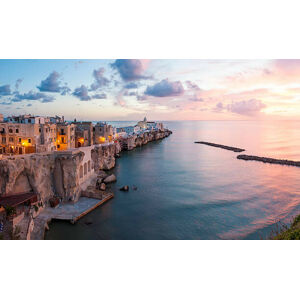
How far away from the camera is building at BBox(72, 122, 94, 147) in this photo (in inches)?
883

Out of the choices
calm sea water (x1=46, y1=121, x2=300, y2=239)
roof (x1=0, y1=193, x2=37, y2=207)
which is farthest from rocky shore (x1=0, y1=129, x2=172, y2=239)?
calm sea water (x1=46, y1=121, x2=300, y2=239)

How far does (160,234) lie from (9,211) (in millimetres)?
6476

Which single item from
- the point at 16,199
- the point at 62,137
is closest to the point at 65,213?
the point at 16,199

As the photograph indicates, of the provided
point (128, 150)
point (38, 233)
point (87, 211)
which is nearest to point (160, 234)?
point (87, 211)

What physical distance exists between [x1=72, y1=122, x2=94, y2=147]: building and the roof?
1276cm

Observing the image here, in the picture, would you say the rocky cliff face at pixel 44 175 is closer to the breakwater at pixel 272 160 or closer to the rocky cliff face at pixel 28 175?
the rocky cliff face at pixel 28 175

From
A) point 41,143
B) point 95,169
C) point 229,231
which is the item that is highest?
point 41,143

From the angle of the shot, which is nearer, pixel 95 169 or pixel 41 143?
pixel 41 143

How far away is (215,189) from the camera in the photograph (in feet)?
52.6

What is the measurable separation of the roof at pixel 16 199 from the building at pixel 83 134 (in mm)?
12756

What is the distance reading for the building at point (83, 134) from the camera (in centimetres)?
2242

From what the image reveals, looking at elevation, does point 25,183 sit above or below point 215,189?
above

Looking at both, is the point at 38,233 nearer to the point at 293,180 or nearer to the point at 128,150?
the point at 293,180

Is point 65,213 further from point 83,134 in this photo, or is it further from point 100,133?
point 100,133
